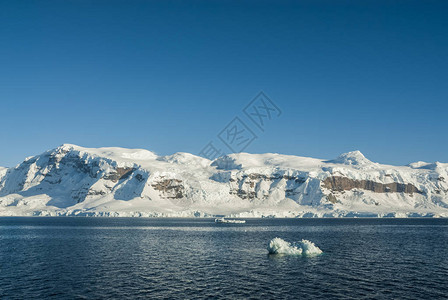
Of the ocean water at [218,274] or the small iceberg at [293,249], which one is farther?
the small iceberg at [293,249]

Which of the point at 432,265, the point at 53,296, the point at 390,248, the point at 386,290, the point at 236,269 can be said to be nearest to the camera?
the point at 53,296

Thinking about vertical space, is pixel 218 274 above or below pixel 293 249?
below

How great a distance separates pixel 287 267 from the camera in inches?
2594

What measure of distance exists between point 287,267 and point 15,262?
49.0 metres

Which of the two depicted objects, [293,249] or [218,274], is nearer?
[218,274]

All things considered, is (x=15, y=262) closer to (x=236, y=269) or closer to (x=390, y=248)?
(x=236, y=269)

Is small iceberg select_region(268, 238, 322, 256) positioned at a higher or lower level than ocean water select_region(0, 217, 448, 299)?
higher

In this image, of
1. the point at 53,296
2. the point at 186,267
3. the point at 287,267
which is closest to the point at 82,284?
the point at 53,296

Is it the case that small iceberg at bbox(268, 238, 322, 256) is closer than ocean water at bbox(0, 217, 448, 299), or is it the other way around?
ocean water at bbox(0, 217, 448, 299)

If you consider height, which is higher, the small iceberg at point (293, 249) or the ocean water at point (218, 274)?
the small iceberg at point (293, 249)

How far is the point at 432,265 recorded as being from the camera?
7000 cm

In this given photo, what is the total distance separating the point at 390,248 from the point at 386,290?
52.1 meters

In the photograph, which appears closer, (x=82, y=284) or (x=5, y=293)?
(x=5, y=293)

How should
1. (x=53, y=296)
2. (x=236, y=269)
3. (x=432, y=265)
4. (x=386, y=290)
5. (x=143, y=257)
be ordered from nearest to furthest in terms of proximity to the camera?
(x=53, y=296), (x=386, y=290), (x=236, y=269), (x=432, y=265), (x=143, y=257)
